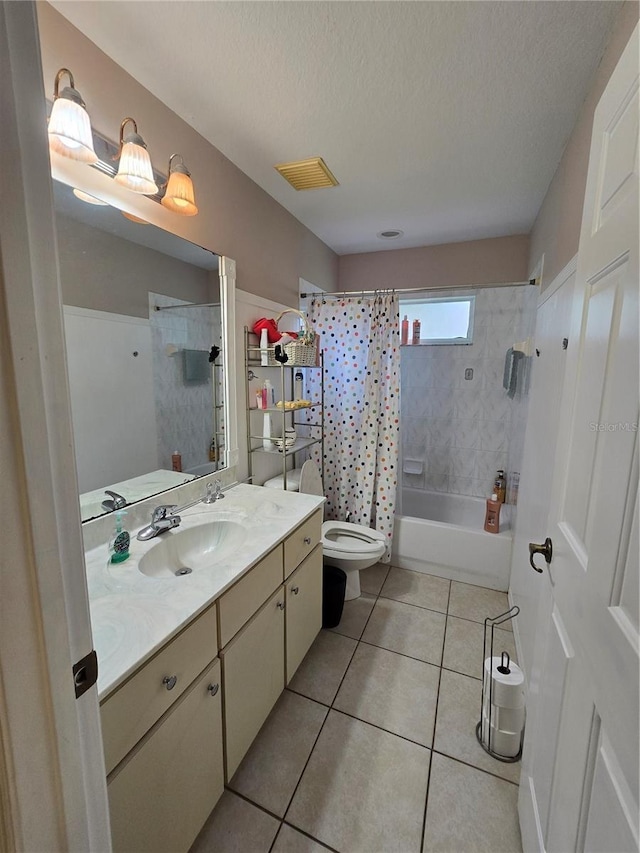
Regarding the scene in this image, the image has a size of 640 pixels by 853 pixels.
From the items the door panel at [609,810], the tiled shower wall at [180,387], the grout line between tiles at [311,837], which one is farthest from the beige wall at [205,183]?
the grout line between tiles at [311,837]

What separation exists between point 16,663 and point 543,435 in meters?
1.88

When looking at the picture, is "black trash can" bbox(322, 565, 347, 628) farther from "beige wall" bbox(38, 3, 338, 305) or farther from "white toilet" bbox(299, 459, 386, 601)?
"beige wall" bbox(38, 3, 338, 305)

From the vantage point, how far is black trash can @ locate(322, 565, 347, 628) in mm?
1998

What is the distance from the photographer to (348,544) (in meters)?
2.27

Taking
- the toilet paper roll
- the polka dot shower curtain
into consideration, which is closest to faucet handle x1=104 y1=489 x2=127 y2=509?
the toilet paper roll

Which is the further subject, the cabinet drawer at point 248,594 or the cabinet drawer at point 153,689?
the cabinet drawer at point 248,594

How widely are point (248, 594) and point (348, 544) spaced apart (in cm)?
116

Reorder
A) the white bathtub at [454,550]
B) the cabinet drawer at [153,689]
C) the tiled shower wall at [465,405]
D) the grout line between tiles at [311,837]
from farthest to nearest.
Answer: the tiled shower wall at [465,405], the white bathtub at [454,550], the grout line between tiles at [311,837], the cabinet drawer at [153,689]

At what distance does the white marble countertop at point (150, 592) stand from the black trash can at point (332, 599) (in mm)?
671

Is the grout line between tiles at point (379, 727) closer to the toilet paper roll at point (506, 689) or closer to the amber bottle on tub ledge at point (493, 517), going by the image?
the toilet paper roll at point (506, 689)

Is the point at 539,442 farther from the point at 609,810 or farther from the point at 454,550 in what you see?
the point at 609,810

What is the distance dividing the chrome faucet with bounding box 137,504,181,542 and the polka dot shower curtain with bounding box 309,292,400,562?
1520 mm

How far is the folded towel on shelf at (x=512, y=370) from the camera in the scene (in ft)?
8.30

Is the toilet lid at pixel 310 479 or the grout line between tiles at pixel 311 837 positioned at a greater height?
the toilet lid at pixel 310 479
